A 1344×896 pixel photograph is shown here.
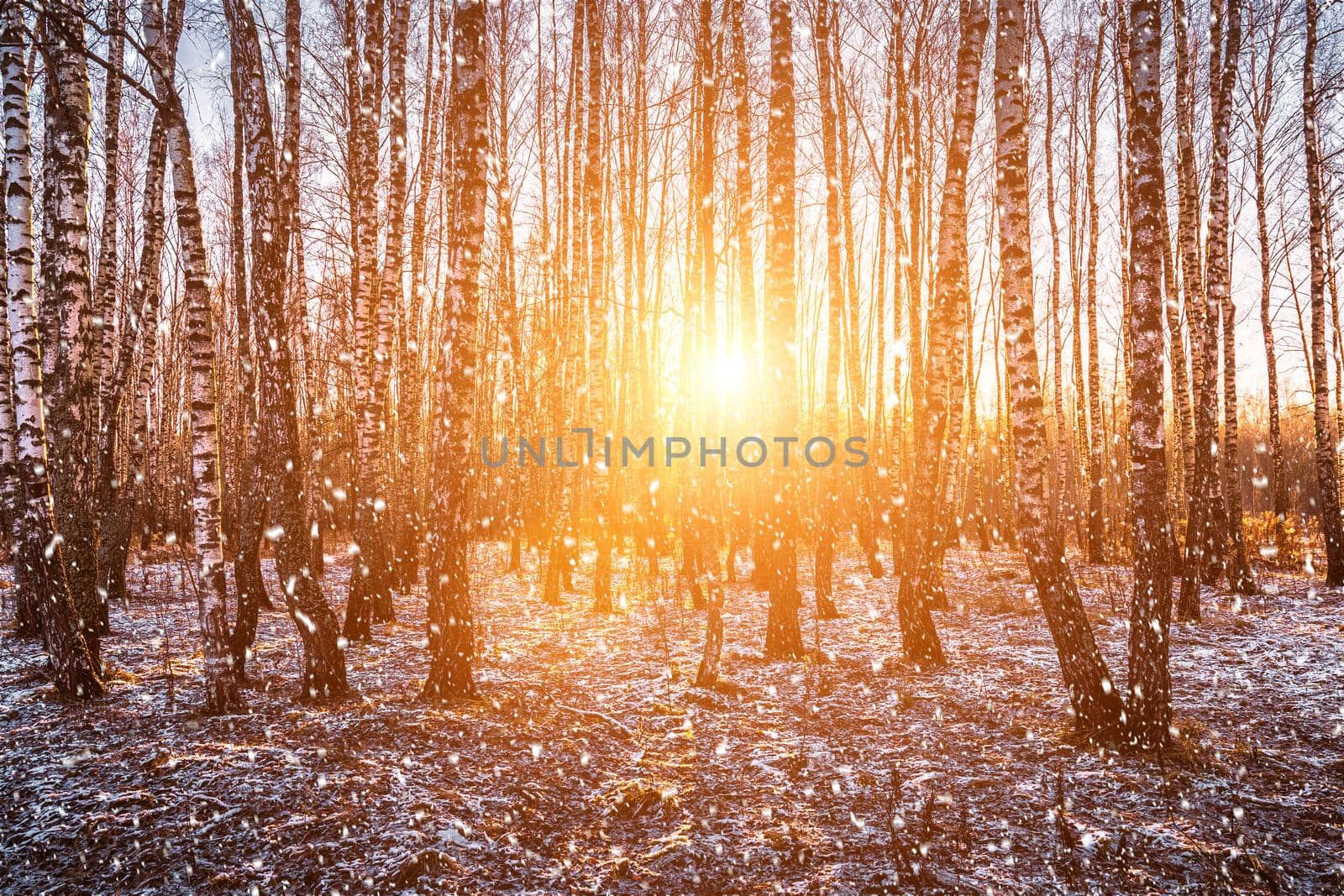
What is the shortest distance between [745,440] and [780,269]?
1872mm

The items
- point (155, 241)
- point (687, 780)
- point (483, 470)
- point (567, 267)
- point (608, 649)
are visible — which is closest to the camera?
point (687, 780)

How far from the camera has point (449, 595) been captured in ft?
17.3

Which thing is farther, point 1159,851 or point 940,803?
point 940,803

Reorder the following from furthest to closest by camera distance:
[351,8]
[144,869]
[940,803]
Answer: [351,8], [940,803], [144,869]

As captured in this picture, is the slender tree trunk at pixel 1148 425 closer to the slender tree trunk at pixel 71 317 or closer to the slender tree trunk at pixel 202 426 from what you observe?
the slender tree trunk at pixel 202 426

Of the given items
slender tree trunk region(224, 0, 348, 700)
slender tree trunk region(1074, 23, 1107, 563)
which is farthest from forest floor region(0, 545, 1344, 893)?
slender tree trunk region(1074, 23, 1107, 563)

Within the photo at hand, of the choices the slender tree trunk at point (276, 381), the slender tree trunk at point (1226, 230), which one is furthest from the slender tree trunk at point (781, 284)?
the slender tree trunk at point (1226, 230)

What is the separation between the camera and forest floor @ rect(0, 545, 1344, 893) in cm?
308

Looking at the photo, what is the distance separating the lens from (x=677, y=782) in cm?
412

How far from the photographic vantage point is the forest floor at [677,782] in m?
3.08

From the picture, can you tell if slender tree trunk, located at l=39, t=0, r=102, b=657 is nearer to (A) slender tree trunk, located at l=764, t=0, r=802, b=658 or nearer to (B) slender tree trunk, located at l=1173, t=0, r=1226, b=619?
(A) slender tree trunk, located at l=764, t=0, r=802, b=658

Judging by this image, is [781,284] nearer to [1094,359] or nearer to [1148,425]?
[1148,425]

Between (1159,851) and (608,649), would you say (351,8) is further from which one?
(1159,851)

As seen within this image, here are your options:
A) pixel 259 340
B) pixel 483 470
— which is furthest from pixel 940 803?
pixel 483 470
